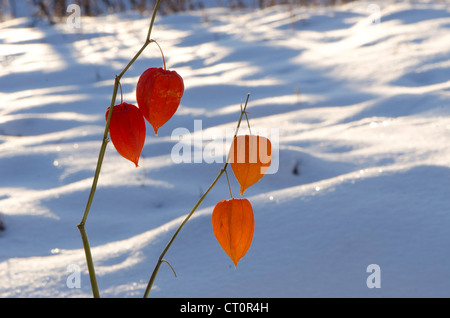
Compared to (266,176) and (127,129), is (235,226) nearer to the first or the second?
(127,129)

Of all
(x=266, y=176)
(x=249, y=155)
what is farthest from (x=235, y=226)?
(x=266, y=176)

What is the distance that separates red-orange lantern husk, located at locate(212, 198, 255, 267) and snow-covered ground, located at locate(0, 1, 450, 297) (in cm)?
55

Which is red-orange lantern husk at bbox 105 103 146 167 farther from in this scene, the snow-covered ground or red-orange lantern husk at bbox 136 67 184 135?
the snow-covered ground

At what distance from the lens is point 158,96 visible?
0.62 meters

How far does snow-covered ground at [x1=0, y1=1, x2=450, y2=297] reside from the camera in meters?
1.24

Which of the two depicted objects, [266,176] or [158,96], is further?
[266,176]

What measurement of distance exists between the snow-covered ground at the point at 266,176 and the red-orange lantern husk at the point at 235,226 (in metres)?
0.55

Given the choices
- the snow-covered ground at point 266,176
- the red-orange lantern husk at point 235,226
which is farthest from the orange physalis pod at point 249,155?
the snow-covered ground at point 266,176

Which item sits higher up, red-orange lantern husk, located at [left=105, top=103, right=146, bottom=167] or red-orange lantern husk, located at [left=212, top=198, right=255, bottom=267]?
red-orange lantern husk, located at [left=105, top=103, right=146, bottom=167]

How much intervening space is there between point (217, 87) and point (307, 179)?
152cm

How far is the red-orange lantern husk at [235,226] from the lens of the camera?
66cm

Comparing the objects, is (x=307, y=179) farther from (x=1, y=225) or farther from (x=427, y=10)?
(x=427, y=10)

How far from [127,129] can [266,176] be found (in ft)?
4.28

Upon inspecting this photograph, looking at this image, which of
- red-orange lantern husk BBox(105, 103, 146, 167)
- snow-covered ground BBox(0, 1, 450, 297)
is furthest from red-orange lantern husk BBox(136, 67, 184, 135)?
snow-covered ground BBox(0, 1, 450, 297)
